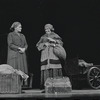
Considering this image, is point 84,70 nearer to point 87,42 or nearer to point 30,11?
point 87,42

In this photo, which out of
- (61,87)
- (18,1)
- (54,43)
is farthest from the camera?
(18,1)

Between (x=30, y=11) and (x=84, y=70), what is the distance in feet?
8.42

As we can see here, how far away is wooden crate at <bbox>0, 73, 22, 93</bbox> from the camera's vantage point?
9078mm

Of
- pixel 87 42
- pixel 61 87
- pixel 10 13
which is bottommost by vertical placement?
pixel 61 87

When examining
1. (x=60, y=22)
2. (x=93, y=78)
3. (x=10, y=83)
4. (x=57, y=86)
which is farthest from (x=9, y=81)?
(x=60, y=22)

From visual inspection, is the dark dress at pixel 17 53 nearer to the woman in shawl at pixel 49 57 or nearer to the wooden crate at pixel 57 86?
the woman in shawl at pixel 49 57

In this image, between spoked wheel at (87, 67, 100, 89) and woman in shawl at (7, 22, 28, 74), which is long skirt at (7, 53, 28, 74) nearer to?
woman in shawl at (7, 22, 28, 74)

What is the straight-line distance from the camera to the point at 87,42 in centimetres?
1219

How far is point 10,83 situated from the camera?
29.8 ft

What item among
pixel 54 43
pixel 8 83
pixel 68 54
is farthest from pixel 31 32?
pixel 8 83

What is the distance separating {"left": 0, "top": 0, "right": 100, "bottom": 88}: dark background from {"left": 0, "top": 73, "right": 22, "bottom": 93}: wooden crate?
9.36 ft

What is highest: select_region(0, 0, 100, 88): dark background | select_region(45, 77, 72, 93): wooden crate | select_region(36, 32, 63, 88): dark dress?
select_region(0, 0, 100, 88): dark background

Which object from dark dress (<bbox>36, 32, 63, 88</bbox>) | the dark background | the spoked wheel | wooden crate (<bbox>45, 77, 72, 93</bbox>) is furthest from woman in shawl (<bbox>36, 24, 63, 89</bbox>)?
the dark background

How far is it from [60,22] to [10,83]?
3703mm
